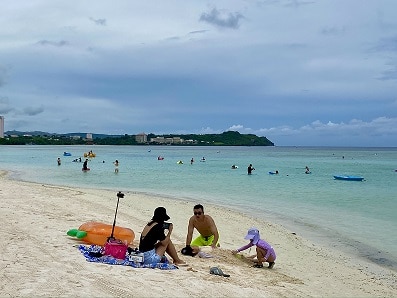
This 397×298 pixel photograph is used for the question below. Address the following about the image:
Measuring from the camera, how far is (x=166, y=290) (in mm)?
7133

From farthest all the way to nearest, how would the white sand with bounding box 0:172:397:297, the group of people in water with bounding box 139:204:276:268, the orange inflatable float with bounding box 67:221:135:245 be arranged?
the orange inflatable float with bounding box 67:221:135:245 < the group of people in water with bounding box 139:204:276:268 < the white sand with bounding box 0:172:397:297

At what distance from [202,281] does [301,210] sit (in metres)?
14.8

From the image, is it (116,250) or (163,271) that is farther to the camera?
(116,250)

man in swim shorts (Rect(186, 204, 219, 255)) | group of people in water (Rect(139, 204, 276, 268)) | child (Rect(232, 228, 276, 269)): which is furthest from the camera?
man in swim shorts (Rect(186, 204, 219, 255))

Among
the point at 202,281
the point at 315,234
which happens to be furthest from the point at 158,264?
the point at 315,234

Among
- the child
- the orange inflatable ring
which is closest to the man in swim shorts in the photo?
the child

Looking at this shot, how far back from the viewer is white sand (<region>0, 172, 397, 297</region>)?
7.07m

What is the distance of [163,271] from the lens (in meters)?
8.32

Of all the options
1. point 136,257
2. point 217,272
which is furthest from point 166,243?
point 217,272

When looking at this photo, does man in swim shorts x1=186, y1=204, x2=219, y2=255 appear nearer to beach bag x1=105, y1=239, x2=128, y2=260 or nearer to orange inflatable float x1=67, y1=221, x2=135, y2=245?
orange inflatable float x1=67, y1=221, x2=135, y2=245

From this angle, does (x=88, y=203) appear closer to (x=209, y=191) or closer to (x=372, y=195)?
(x=209, y=191)

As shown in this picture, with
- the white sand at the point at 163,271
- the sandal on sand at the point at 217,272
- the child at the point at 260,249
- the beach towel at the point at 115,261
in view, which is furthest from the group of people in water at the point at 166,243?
the sandal on sand at the point at 217,272

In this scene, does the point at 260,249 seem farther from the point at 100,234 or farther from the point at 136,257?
the point at 100,234

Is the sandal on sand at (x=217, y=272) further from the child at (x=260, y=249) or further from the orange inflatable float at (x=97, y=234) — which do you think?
the orange inflatable float at (x=97, y=234)
